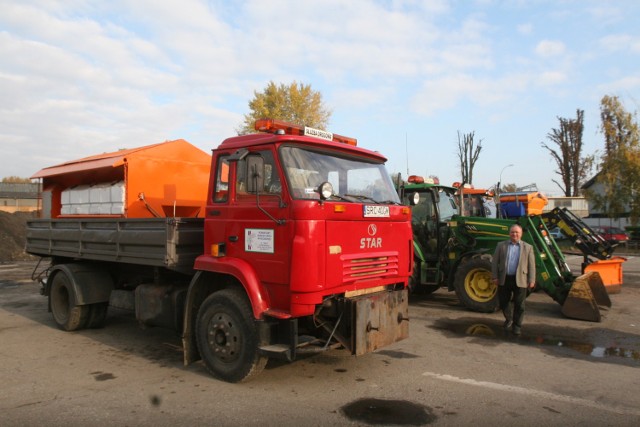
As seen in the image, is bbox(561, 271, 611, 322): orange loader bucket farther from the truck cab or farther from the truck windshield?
the truck windshield

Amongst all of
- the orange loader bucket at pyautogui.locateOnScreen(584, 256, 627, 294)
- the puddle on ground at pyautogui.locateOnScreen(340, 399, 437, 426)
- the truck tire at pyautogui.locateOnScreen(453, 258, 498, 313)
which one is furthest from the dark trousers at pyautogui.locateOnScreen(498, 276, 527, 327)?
the puddle on ground at pyautogui.locateOnScreen(340, 399, 437, 426)

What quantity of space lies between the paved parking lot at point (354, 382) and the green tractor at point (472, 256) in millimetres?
716

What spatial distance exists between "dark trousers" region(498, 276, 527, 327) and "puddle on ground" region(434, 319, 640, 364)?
0.26m

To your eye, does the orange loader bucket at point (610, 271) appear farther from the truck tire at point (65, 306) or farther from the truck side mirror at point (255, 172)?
the truck tire at point (65, 306)

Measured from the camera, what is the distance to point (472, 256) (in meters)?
9.06

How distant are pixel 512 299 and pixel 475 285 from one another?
150 centimetres

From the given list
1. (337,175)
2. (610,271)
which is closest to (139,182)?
(337,175)

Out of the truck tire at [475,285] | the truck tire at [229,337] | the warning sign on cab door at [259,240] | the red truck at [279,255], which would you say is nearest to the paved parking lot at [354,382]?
the truck tire at [229,337]

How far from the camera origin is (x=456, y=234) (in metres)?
9.37

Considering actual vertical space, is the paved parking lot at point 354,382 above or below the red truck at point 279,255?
below

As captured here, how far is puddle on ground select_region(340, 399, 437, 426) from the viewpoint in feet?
13.2

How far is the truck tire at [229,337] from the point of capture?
15.7 ft

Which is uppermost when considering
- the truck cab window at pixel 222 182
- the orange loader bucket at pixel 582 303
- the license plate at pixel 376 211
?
the truck cab window at pixel 222 182

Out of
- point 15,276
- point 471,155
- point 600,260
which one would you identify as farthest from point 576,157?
point 15,276
